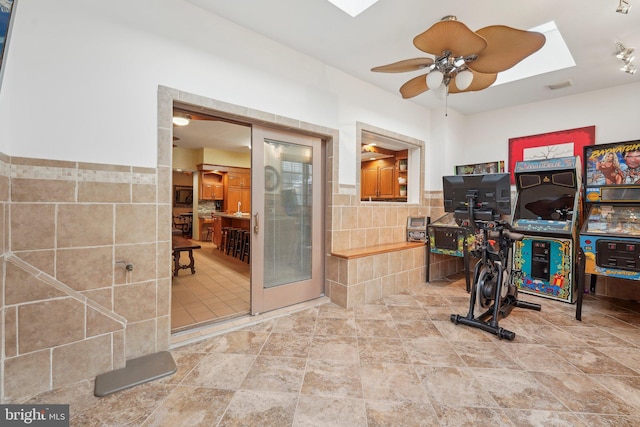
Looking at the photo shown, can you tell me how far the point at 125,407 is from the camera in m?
1.63

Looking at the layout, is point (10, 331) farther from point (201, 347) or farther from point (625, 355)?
point (625, 355)

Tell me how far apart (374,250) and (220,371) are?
89.4 inches

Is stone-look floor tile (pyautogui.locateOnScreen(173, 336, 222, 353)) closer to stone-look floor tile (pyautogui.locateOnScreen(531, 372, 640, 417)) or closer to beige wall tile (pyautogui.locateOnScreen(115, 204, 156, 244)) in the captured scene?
beige wall tile (pyautogui.locateOnScreen(115, 204, 156, 244))

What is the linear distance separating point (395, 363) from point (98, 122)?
2.93 metres

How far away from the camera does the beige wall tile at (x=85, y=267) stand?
1.85 metres

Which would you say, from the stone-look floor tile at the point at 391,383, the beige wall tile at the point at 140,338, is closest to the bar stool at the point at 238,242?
the beige wall tile at the point at 140,338

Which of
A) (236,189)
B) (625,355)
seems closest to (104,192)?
(625,355)

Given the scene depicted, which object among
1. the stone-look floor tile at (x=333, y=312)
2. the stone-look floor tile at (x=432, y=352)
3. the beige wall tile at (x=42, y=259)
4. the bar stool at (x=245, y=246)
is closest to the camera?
the beige wall tile at (x=42, y=259)

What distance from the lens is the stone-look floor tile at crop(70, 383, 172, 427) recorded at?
1521 mm

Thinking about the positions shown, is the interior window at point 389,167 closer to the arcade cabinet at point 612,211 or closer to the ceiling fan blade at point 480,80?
the ceiling fan blade at point 480,80

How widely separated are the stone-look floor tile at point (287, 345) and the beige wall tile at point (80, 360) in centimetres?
114

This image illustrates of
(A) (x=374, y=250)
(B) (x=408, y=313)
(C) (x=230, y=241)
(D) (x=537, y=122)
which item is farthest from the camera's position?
(C) (x=230, y=241)

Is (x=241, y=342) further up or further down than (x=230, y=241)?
further down

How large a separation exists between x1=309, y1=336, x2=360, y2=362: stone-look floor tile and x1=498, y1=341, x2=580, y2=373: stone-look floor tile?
130 centimetres
